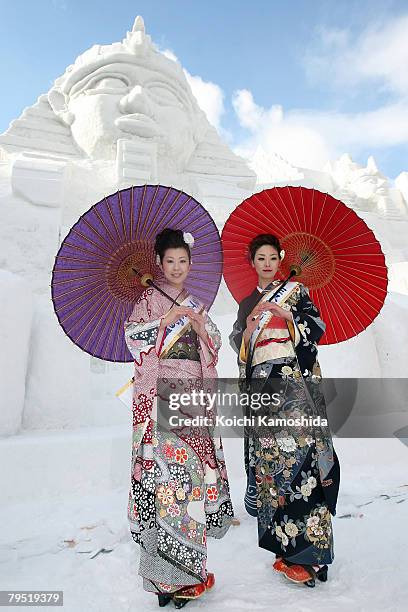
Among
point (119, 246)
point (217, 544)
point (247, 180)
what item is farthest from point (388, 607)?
point (247, 180)

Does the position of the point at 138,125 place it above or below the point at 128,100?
below

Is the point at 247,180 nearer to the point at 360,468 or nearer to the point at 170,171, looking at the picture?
the point at 170,171

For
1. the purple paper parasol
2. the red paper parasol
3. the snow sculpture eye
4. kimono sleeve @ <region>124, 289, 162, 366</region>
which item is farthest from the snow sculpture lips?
kimono sleeve @ <region>124, 289, 162, 366</region>

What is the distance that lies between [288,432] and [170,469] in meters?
0.55

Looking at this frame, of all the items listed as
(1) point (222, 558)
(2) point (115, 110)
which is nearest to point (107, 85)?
(2) point (115, 110)

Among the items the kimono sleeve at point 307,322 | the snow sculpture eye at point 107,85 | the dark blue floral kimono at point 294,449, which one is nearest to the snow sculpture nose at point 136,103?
the snow sculpture eye at point 107,85

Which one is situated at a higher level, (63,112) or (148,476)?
(63,112)

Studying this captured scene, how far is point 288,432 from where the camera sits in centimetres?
201

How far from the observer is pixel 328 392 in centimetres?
407

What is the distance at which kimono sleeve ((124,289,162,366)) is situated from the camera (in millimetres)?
1959

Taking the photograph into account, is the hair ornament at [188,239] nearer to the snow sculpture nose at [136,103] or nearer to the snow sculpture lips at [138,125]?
the snow sculpture lips at [138,125]

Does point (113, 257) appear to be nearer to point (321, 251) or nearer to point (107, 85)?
point (321, 251)

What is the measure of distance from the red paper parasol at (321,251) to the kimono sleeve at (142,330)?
1.79ft

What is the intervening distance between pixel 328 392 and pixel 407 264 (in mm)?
2528
